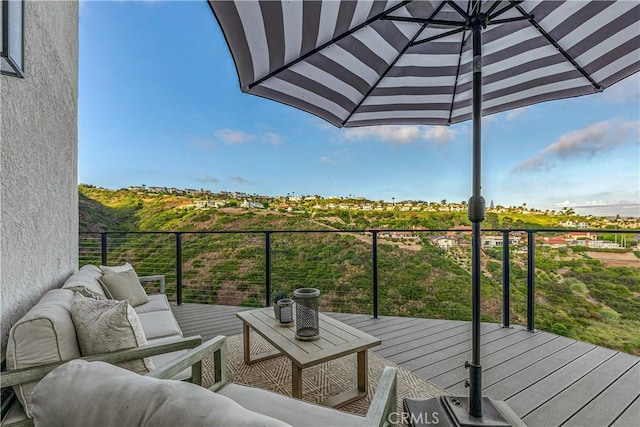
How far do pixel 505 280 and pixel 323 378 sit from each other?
2.20m

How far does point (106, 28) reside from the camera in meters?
5.56

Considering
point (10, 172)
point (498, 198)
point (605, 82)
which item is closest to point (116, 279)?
point (10, 172)

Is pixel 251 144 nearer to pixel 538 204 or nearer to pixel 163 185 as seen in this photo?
pixel 163 185

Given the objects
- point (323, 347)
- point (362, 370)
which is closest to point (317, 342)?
point (323, 347)

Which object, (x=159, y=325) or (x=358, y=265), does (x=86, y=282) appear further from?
(x=358, y=265)

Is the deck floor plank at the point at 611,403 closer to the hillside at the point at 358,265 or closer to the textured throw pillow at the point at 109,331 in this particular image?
the hillside at the point at 358,265

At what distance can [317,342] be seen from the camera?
176 centimetres

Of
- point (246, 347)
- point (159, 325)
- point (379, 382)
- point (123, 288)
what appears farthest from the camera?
point (123, 288)

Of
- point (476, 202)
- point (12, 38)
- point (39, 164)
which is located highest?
point (12, 38)

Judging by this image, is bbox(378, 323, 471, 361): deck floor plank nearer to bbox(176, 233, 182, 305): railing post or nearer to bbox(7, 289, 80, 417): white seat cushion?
bbox(7, 289, 80, 417): white seat cushion

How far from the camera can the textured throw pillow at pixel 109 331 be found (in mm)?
1278

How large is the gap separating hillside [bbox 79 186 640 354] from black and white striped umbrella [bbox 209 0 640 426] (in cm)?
193

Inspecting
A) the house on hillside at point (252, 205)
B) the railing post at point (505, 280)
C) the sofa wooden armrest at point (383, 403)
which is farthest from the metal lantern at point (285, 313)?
the house on hillside at point (252, 205)

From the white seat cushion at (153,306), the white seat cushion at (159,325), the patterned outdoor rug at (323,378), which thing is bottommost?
the patterned outdoor rug at (323,378)
